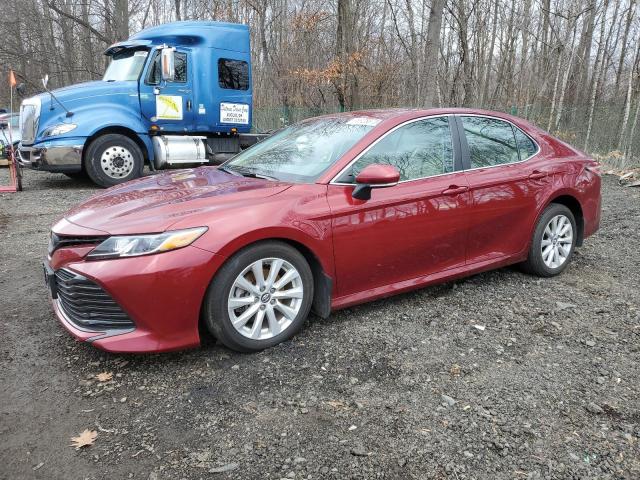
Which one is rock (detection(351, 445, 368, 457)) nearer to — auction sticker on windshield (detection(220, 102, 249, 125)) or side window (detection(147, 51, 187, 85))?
side window (detection(147, 51, 187, 85))

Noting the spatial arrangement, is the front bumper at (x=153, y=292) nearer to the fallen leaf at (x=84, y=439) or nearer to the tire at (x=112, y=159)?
the fallen leaf at (x=84, y=439)

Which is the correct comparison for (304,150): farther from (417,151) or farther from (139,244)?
(139,244)

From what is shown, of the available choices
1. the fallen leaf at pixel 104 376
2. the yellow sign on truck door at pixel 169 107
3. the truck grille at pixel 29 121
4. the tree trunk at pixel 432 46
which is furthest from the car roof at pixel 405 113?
the tree trunk at pixel 432 46

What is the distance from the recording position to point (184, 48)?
10102 mm

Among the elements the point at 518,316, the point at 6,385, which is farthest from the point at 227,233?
the point at 518,316

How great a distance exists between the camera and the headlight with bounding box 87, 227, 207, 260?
2695 millimetres

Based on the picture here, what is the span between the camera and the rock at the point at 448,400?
2598mm

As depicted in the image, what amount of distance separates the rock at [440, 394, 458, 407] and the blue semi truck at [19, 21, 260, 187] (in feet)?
27.1

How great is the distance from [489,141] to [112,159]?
24.3 ft

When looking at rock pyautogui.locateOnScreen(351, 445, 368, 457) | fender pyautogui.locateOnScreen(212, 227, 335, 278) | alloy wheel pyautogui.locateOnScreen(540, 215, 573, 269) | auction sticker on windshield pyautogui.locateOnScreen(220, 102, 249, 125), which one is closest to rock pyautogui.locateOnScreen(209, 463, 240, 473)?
rock pyautogui.locateOnScreen(351, 445, 368, 457)

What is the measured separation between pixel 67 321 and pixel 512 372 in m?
2.68

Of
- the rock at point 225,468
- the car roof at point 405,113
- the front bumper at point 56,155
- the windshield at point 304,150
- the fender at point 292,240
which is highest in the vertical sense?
the car roof at point 405,113

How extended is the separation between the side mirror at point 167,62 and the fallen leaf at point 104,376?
310 inches

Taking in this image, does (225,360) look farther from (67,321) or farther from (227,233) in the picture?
(67,321)
